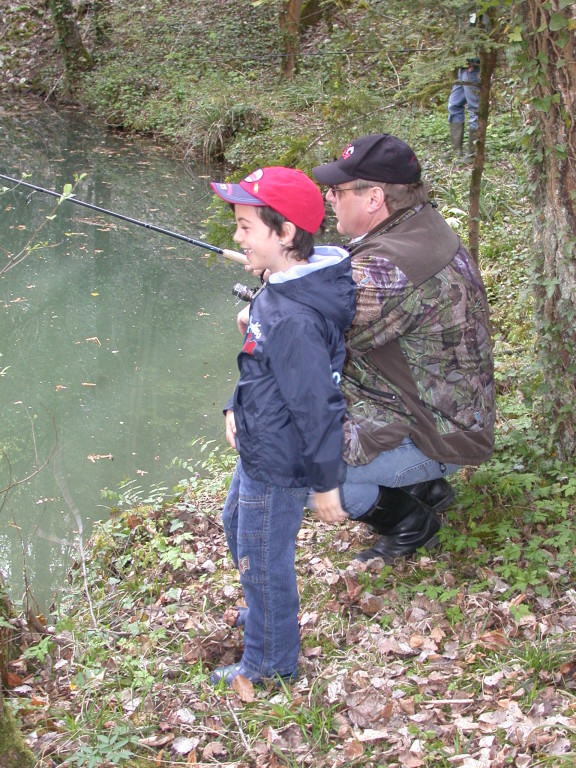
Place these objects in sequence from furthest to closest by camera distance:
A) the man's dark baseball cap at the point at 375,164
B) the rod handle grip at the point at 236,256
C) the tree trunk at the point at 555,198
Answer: the rod handle grip at the point at 236,256 → the tree trunk at the point at 555,198 → the man's dark baseball cap at the point at 375,164

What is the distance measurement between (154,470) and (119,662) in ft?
6.29

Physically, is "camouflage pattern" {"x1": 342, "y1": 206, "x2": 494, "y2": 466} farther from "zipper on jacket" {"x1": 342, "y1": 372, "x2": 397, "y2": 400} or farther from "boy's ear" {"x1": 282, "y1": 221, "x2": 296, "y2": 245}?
"boy's ear" {"x1": 282, "y1": 221, "x2": 296, "y2": 245}

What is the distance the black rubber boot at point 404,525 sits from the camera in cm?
302

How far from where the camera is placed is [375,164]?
8.98 feet

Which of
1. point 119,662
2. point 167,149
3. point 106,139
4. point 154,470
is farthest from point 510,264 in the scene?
point 106,139

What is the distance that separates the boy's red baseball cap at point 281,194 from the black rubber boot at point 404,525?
1.05 meters

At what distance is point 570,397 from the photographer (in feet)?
10.5

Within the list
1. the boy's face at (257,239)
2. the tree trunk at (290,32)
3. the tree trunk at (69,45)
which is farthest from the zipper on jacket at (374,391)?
the tree trunk at (69,45)

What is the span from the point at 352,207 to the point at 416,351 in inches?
20.7

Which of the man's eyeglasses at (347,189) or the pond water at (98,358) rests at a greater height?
→ the man's eyeglasses at (347,189)

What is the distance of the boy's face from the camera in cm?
237

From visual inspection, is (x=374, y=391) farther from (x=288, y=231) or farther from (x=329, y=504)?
(x=288, y=231)

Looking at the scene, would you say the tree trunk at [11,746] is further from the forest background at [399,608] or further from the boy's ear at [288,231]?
the boy's ear at [288,231]

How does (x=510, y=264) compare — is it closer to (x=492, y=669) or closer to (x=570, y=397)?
(x=570, y=397)
